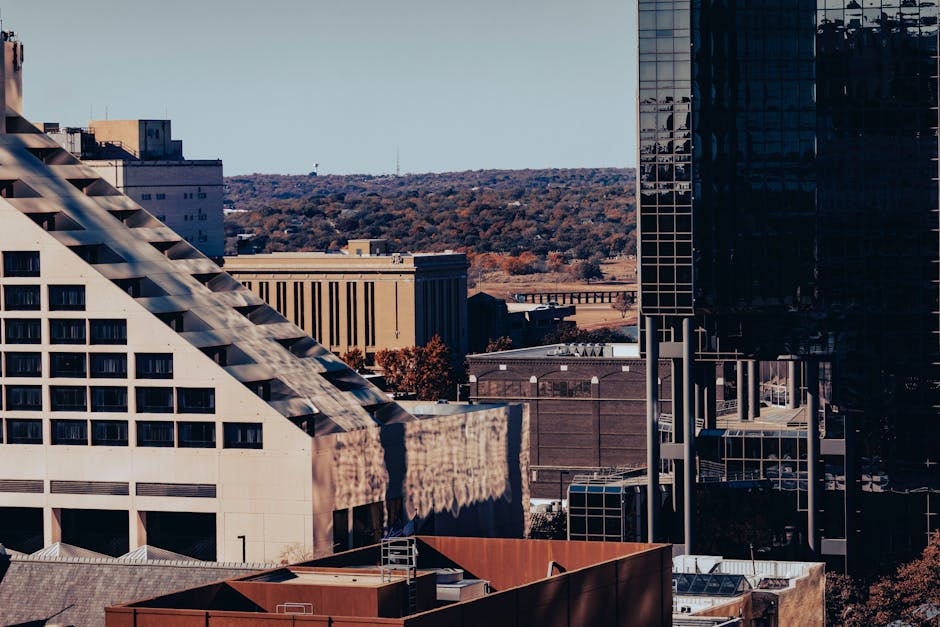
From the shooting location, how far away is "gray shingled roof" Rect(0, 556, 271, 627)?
112 meters

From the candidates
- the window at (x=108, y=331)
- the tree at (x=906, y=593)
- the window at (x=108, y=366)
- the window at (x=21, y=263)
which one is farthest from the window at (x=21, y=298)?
the tree at (x=906, y=593)

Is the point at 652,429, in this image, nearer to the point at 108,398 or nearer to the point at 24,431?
the point at 108,398

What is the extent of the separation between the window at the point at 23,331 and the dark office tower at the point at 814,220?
3879 cm

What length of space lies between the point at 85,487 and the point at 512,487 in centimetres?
2972

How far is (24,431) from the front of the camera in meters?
148

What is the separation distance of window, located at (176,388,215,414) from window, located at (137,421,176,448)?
4.53 feet

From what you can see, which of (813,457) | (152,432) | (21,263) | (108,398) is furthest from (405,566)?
(813,457)

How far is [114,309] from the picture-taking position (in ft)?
476

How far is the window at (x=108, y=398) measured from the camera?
14625cm

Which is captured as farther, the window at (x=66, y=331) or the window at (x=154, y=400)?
the window at (x=66, y=331)

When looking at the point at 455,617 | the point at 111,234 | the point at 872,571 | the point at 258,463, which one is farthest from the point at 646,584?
the point at 872,571

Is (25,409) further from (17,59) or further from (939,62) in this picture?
(939,62)

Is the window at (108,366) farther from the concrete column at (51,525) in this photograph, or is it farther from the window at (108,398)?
the concrete column at (51,525)

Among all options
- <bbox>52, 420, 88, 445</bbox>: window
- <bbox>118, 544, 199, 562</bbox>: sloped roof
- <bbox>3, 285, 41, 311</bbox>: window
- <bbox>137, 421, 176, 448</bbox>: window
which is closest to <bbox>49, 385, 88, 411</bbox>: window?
<bbox>52, 420, 88, 445</bbox>: window
